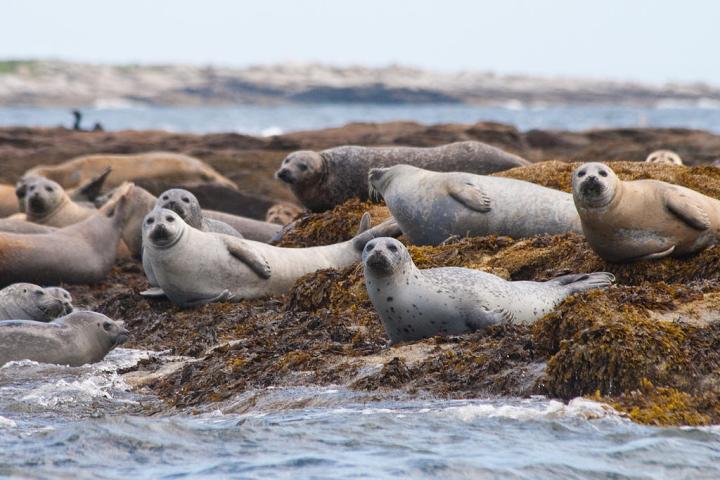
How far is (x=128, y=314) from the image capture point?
406 inches

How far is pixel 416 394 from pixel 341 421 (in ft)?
1.79

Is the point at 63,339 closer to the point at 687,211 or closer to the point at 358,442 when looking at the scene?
the point at 358,442

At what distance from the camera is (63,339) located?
28.2ft

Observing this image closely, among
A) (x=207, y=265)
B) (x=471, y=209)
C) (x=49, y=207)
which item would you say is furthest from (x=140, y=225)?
(x=471, y=209)

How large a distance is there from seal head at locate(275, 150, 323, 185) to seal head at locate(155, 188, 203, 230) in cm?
179

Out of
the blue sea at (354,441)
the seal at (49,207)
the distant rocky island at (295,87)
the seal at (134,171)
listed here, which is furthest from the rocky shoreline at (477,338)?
the distant rocky island at (295,87)

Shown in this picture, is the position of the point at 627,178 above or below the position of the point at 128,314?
above

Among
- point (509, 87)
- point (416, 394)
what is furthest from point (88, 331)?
point (509, 87)

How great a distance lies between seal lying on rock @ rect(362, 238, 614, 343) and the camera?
7599 millimetres

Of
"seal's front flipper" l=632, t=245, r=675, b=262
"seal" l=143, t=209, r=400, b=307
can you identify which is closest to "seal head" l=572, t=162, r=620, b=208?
"seal's front flipper" l=632, t=245, r=675, b=262

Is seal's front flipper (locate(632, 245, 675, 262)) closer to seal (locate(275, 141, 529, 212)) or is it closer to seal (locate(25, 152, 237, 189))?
seal (locate(275, 141, 529, 212))

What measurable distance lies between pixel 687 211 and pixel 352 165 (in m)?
5.51

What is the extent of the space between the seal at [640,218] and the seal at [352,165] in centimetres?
489

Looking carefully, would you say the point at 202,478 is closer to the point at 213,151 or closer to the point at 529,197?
the point at 529,197
